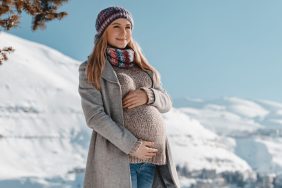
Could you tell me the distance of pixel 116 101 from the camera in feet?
17.5

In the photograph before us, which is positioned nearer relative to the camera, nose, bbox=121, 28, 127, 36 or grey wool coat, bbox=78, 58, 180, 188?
grey wool coat, bbox=78, 58, 180, 188

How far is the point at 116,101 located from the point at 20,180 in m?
148

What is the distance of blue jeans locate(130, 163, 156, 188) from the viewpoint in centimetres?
543

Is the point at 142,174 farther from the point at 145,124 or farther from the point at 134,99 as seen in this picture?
the point at 134,99

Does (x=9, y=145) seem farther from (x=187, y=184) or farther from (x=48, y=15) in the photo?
(x=48, y=15)

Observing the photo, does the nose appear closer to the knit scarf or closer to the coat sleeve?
the knit scarf

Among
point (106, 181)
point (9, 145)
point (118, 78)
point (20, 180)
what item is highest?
point (9, 145)

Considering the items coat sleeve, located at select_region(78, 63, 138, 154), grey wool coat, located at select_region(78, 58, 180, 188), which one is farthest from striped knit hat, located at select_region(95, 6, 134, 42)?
coat sleeve, located at select_region(78, 63, 138, 154)

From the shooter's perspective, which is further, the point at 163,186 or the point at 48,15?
the point at 48,15

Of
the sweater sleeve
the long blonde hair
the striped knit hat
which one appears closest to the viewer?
the long blonde hair

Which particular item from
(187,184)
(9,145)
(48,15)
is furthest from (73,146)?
(48,15)

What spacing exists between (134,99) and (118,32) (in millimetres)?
594

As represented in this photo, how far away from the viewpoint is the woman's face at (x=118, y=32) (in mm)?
5559

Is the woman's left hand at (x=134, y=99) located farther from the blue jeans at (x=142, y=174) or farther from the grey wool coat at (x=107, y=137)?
the blue jeans at (x=142, y=174)
